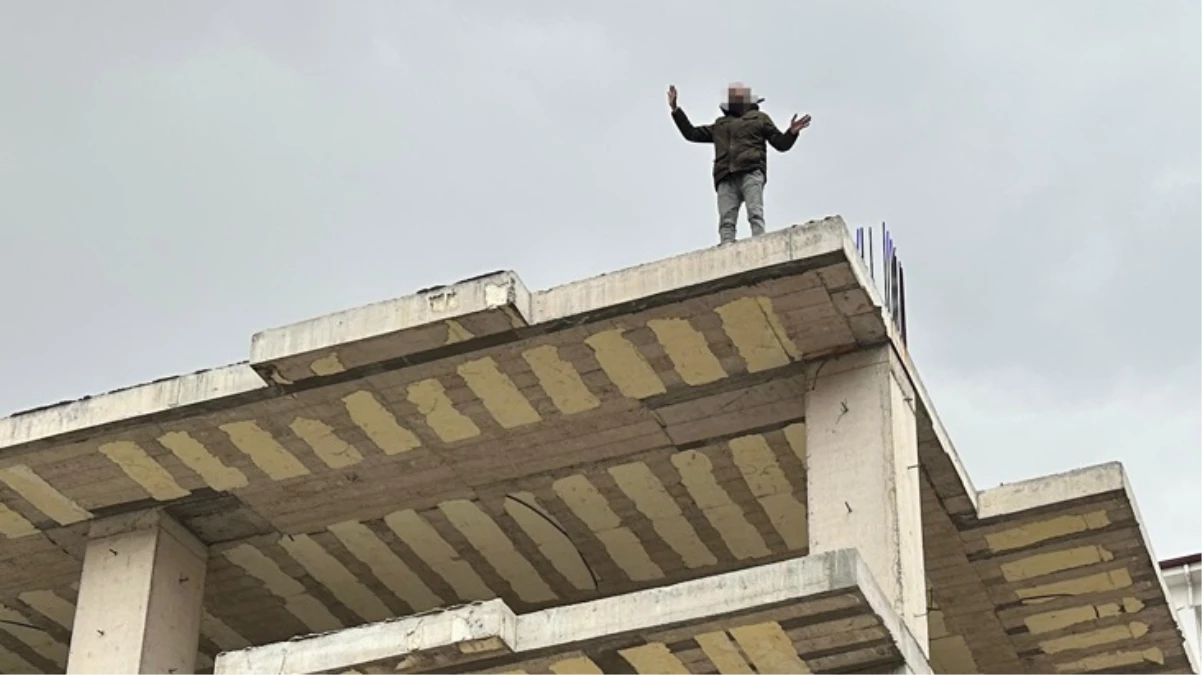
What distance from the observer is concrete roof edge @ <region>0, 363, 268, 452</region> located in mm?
16406

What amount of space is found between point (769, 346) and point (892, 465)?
139cm

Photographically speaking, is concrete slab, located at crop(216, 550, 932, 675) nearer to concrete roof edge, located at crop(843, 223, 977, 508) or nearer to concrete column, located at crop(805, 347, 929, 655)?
concrete column, located at crop(805, 347, 929, 655)

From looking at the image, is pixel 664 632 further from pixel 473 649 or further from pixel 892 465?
pixel 892 465

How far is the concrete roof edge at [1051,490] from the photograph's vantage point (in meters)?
17.5

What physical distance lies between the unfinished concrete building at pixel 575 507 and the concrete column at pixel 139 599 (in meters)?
0.03

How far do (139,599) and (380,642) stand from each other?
3431 mm

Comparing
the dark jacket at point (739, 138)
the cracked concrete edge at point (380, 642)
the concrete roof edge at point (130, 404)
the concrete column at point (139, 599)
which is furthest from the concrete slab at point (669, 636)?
the dark jacket at point (739, 138)

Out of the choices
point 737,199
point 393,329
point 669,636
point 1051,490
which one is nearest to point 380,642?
point 669,636

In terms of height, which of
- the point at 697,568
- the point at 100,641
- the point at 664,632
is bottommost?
the point at 664,632

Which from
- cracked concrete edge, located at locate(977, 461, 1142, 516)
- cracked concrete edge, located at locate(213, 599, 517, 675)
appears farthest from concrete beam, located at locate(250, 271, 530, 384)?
cracked concrete edge, located at locate(977, 461, 1142, 516)

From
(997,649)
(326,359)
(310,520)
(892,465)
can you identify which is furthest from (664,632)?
(997,649)

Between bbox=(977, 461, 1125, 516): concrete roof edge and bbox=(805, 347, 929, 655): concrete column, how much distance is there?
205 cm

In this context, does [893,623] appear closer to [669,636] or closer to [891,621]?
[891,621]

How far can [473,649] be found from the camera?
14.2 metres
